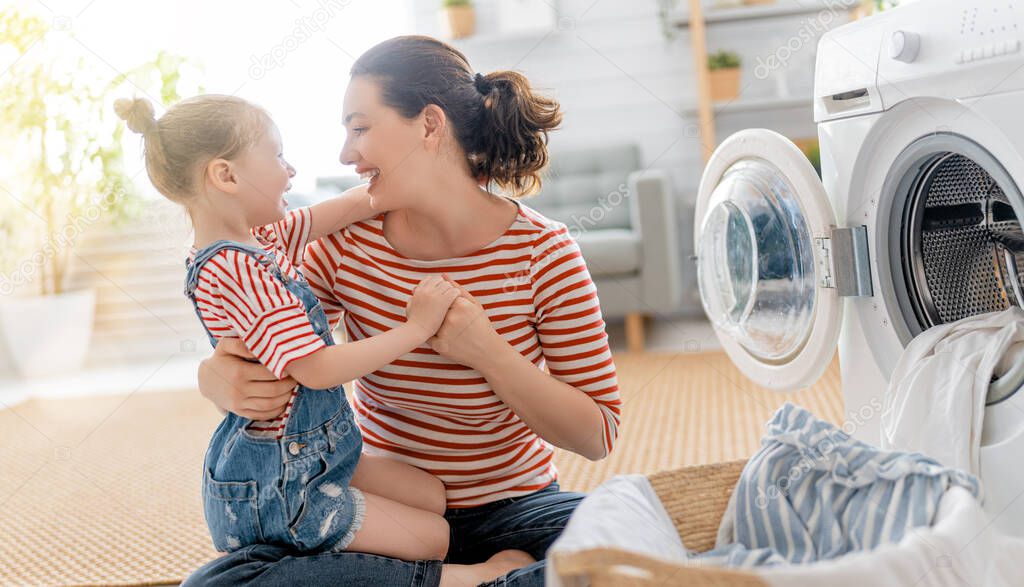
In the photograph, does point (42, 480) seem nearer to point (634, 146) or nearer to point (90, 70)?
point (90, 70)

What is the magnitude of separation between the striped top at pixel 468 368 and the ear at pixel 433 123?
141 mm

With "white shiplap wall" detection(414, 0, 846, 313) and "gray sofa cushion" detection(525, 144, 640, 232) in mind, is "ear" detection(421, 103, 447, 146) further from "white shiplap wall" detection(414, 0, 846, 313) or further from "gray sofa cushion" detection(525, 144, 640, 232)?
"white shiplap wall" detection(414, 0, 846, 313)

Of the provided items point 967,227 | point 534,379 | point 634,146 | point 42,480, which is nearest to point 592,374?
point 534,379

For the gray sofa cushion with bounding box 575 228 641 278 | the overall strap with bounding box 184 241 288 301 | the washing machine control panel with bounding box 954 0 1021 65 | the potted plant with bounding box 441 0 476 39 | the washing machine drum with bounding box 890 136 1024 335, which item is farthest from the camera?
the potted plant with bounding box 441 0 476 39

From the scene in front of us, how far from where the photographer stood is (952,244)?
1233 millimetres

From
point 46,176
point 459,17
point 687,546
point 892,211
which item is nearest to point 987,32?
point 892,211

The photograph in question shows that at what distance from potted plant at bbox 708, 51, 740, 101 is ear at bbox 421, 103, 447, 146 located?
252 centimetres

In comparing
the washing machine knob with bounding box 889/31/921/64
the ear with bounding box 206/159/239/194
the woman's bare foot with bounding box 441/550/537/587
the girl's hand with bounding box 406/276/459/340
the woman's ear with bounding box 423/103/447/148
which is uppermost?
the washing machine knob with bounding box 889/31/921/64

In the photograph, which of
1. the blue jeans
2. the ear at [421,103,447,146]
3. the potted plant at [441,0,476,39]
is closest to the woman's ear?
the ear at [421,103,447,146]

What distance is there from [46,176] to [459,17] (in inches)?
66.6

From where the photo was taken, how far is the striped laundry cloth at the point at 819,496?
2.70 ft

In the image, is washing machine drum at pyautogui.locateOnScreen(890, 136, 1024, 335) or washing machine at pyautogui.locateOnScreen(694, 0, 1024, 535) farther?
washing machine drum at pyautogui.locateOnScreen(890, 136, 1024, 335)

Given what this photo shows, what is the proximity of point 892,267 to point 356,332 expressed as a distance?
2.30 feet

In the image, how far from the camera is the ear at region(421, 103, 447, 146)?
1106 millimetres
